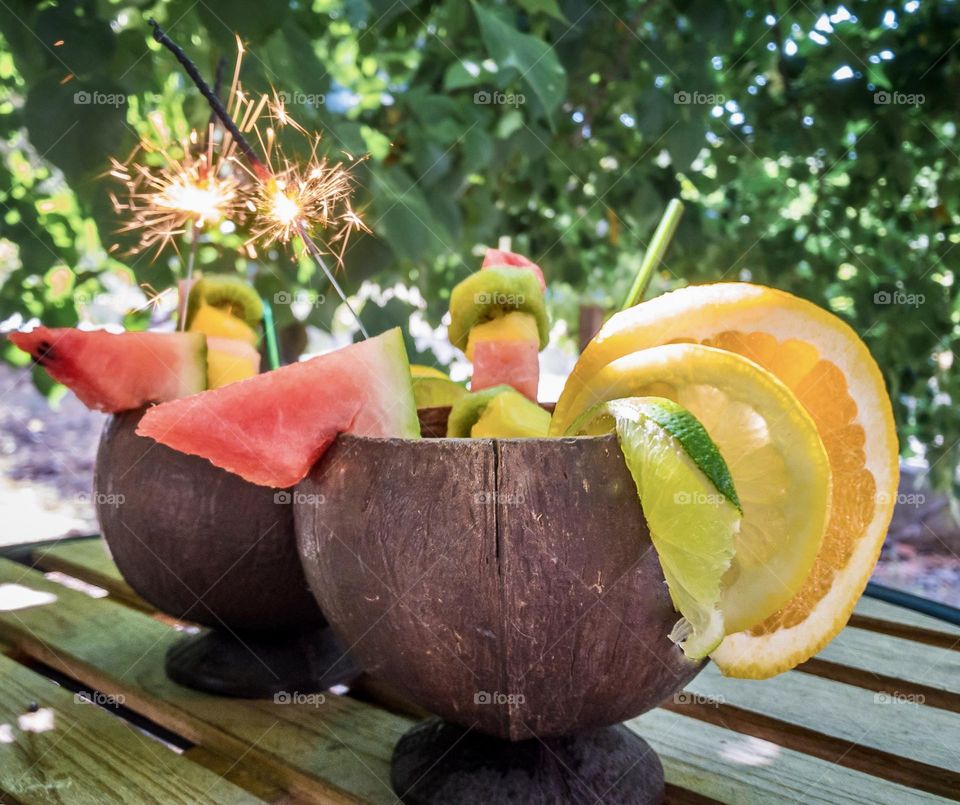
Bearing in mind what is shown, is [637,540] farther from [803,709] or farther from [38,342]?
[38,342]

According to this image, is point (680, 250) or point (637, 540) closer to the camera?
point (637, 540)

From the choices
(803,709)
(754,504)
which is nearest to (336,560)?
(754,504)

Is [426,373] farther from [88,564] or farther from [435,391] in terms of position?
[88,564]

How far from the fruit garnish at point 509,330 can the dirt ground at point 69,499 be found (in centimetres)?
121

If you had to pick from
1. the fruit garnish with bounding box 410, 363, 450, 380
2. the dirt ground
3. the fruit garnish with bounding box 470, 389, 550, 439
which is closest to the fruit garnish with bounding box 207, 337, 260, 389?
the fruit garnish with bounding box 410, 363, 450, 380

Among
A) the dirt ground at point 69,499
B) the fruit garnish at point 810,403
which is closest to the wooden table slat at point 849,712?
the fruit garnish at point 810,403

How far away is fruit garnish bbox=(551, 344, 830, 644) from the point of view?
0.39 metres

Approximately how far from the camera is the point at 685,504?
36 cm

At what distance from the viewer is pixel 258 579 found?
0.55 meters

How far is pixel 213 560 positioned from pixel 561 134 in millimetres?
1128

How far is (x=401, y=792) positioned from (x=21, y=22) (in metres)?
0.72

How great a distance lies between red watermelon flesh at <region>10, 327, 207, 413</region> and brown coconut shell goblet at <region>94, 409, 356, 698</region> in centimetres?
2

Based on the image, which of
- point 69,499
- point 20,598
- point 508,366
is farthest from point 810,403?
point 69,499

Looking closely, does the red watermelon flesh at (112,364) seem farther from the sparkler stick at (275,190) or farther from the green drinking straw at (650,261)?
the green drinking straw at (650,261)
